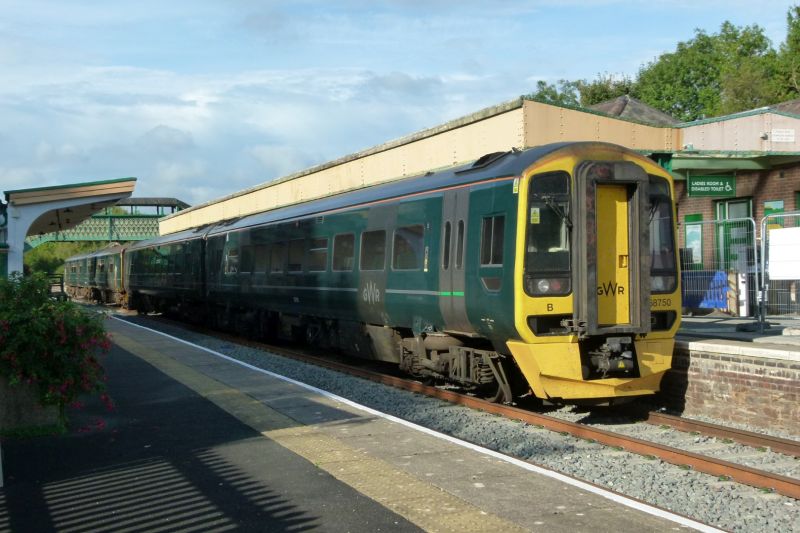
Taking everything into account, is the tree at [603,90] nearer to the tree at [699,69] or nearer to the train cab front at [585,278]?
the tree at [699,69]

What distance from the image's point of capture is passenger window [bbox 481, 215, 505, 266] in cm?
967

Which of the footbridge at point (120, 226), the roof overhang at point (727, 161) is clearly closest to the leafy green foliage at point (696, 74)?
the footbridge at point (120, 226)

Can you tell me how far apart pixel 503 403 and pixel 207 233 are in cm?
1482

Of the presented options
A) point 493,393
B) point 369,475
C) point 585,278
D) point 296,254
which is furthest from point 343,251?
point 369,475

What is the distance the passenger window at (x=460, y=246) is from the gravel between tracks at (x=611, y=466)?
1847 millimetres

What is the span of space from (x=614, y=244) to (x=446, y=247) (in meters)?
2.31

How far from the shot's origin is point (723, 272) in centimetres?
1408

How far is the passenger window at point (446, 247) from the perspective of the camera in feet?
35.6

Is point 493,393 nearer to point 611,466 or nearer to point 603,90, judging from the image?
point 611,466

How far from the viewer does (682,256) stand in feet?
52.5

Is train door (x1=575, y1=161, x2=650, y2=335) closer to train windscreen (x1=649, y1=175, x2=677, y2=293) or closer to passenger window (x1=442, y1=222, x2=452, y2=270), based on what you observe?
train windscreen (x1=649, y1=175, x2=677, y2=293)

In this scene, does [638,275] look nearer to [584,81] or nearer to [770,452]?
[770,452]

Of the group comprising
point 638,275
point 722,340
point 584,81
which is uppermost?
point 584,81

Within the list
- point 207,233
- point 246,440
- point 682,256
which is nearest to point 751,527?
point 246,440
